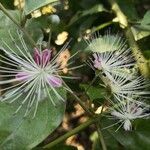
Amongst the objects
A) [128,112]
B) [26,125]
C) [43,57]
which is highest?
[43,57]

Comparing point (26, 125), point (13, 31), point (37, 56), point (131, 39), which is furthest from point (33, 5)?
point (131, 39)

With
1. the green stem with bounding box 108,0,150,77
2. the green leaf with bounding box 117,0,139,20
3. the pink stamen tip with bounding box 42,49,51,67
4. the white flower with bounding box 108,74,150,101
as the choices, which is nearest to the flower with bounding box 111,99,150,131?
the white flower with bounding box 108,74,150,101

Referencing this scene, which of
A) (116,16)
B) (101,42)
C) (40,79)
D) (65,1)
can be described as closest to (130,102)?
(101,42)

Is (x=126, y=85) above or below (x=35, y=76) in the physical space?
below

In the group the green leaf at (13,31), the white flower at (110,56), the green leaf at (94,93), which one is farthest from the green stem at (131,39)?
the green leaf at (13,31)

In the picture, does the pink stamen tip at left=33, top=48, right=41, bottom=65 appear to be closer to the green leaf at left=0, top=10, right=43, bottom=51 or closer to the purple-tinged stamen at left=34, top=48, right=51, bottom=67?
the purple-tinged stamen at left=34, top=48, right=51, bottom=67

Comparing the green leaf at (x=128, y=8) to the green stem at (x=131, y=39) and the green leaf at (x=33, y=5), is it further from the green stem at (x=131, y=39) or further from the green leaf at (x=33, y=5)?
the green leaf at (x=33, y=5)

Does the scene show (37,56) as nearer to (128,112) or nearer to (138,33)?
(128,112)
